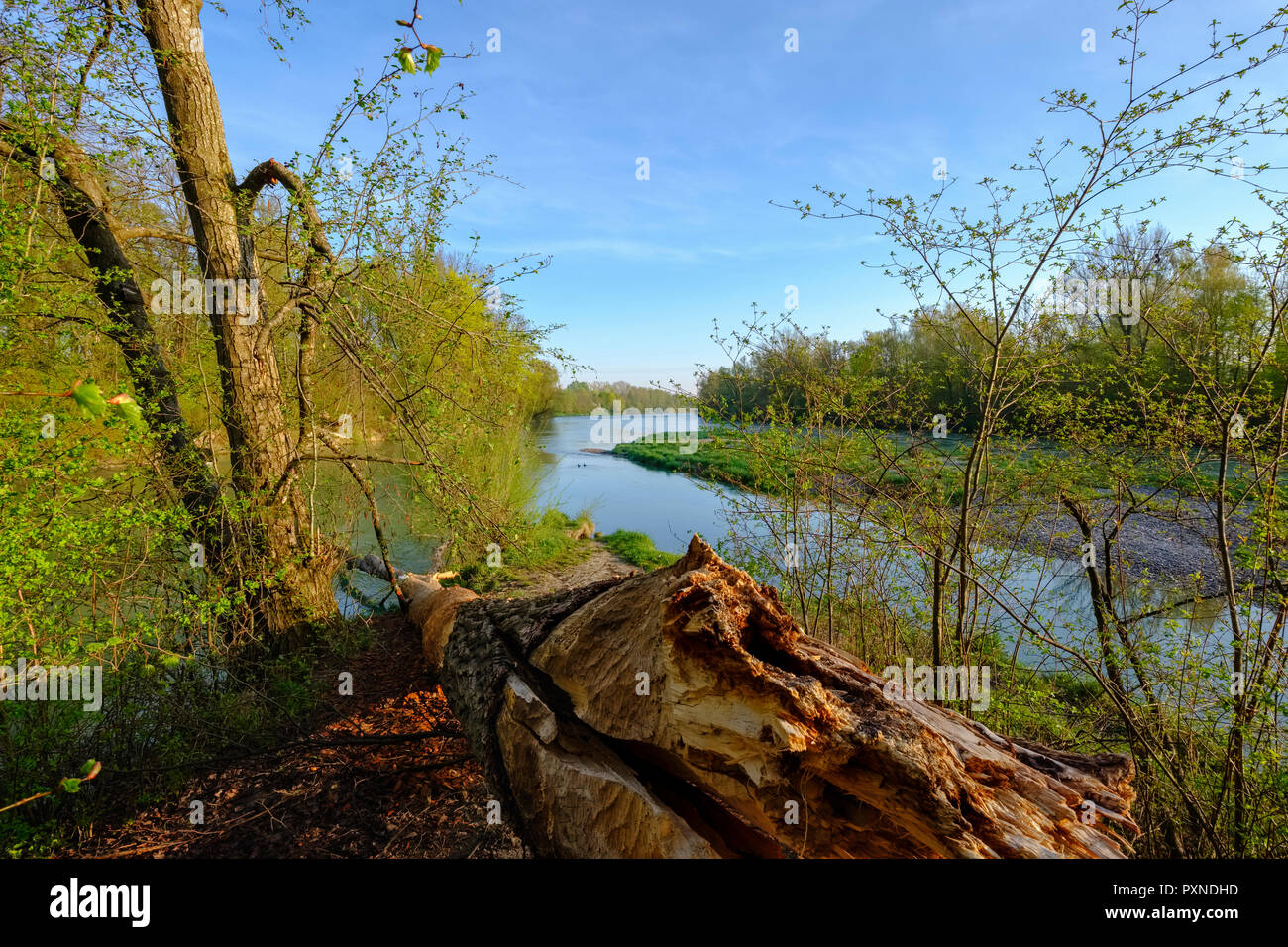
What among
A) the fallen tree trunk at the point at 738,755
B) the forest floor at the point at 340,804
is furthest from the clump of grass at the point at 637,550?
the fallen tree trunk at the point at 738,755

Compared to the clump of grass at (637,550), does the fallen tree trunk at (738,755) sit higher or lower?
higher

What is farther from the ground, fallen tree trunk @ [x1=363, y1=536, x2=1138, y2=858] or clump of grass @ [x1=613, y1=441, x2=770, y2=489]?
clump of grass @ [x1=613, y1=441, x2=770, y2=489]

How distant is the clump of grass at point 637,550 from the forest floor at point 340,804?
696cm

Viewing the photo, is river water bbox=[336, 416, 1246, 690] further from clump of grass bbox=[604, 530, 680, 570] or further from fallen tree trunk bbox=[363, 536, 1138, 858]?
fallen tree trunk bbox=[363, 536, 1138, 858]

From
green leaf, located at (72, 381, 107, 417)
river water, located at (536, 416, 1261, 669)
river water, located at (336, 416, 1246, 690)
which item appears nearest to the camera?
green leaf, located at (72, 381, 107, 417)

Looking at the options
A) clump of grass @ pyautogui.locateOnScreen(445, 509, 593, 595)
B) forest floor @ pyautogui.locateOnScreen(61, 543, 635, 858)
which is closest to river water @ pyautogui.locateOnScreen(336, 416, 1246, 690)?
clump of grass @ pyautogui.locateOnScreen(445, 509, 593, 595)

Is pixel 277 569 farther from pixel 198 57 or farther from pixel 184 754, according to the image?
pixel 198 57

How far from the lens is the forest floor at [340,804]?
2.71m

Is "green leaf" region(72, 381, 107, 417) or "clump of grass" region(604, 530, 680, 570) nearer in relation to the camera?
"green leaf" region(72, 381, 107, 417)

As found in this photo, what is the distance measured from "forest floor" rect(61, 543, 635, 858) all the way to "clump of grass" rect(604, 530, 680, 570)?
22.8 ft

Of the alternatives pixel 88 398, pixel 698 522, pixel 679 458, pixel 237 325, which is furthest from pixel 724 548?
pixel 679 458

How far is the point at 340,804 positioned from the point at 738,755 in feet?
8.96

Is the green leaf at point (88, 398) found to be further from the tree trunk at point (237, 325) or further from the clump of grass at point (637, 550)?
the clump of grass at point (637, 550)

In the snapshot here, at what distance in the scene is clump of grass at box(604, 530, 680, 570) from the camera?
10812mm
